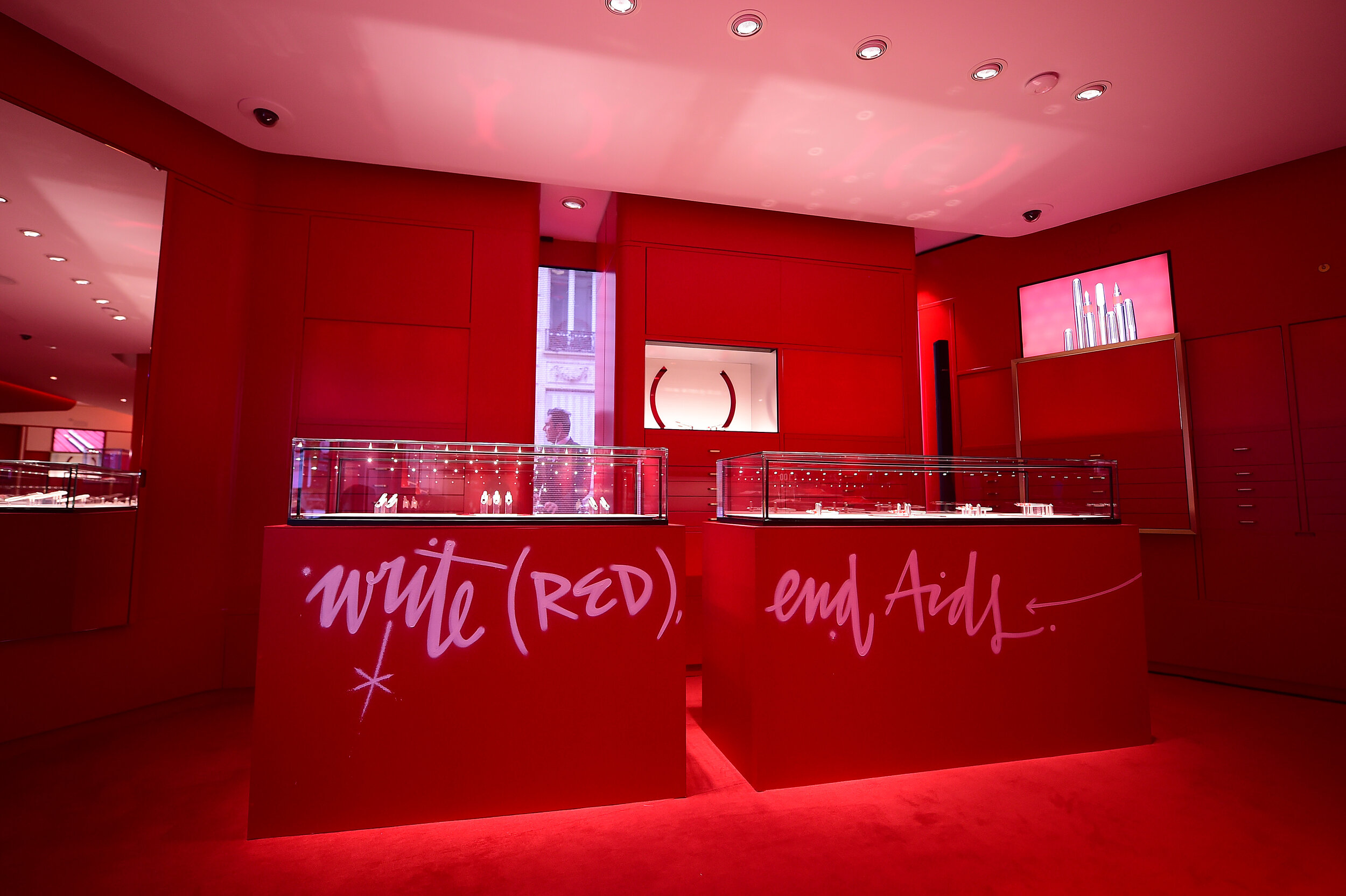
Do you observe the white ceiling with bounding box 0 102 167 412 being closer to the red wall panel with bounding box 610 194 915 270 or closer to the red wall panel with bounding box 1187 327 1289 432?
the red wall panel with bounding box 610 194 915 270

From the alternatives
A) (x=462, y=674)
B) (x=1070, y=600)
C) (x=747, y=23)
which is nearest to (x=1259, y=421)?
(x=1070, y=600)

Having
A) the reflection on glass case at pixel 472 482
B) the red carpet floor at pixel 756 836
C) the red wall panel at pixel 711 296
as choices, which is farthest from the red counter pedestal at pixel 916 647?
the red wall panel at pixel 711 296

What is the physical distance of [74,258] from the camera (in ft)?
10.2

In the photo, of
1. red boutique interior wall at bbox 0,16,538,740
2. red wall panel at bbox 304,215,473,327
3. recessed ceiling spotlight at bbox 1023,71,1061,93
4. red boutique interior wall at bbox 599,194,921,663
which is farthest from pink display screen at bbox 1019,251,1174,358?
red wall panel at bbox 304,215,473,327

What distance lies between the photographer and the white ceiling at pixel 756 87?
278 cm

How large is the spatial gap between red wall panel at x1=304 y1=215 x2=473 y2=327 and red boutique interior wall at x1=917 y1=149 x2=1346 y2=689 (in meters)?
4.73

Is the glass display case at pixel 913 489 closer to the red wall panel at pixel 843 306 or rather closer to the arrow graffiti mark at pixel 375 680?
the arrow graffiti mark at pixel 375 680

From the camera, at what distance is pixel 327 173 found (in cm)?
407

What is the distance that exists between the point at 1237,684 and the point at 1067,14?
406 centimetres

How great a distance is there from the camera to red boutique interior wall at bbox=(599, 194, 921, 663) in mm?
4547

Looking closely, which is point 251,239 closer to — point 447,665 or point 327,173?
point 327,173

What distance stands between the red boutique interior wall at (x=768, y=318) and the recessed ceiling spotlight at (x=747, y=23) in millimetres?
1814

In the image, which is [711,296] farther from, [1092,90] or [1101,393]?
[1101,393]

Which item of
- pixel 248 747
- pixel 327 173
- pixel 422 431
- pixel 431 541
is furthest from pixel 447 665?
pixel 327 173
